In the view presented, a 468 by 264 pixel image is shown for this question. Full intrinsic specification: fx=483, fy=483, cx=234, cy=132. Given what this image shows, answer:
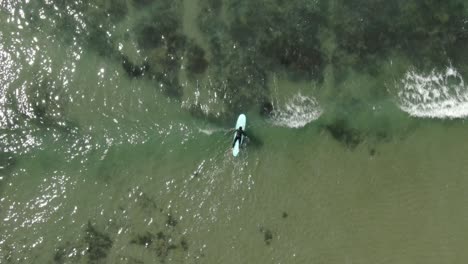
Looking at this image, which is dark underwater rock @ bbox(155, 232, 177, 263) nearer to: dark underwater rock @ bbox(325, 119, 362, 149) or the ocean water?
the ocean water

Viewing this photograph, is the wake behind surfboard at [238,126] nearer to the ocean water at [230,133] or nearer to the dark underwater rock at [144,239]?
the ocean water at [230,133]

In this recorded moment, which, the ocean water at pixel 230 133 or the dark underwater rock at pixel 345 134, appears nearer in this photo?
the ocean water at pixel 230 133

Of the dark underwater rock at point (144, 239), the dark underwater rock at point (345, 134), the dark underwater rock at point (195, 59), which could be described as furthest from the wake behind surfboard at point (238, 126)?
the dark underwater rock at point (144, 239)

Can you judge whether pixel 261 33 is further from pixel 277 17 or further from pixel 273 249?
pixel 273 249

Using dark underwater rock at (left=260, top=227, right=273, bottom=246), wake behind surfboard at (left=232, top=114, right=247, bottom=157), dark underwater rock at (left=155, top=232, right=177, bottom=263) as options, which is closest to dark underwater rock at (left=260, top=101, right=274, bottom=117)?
wake behind surfboard at (left=232, top=114, right=247, bottom=157)

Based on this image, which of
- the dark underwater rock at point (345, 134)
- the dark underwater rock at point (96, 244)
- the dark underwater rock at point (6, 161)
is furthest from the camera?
the dark underwater rock at point (345, 134)

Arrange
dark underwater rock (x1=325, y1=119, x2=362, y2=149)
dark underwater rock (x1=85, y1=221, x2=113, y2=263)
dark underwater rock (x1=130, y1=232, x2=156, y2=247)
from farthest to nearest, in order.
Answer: dark underwater rock (x1=325, y1=119, x2=362, y2=149) < dark underwater rock (x1=130, y1=232, x2=156, y2=247) < dark underwater rock (x1=85, y1=221, x2=113, y2=263)
